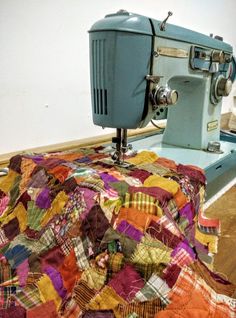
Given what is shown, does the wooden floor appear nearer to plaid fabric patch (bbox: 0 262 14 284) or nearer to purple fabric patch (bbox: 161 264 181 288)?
purple fabric patch (bbox: 161 264 181 288)

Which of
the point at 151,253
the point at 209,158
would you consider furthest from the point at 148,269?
the point at 209,158

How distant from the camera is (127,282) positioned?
51cm

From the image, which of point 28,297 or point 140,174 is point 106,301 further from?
point 140,174

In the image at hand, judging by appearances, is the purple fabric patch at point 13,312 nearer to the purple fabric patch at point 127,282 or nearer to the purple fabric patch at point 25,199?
the purple fabric patch at point 127,282

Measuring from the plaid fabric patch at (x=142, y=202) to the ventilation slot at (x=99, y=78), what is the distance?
0.85 feet

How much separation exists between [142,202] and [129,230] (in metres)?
0.08

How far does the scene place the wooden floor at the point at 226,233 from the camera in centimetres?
72

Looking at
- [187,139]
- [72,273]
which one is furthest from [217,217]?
[72,273]

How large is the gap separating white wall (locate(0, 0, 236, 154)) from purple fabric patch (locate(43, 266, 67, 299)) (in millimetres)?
602

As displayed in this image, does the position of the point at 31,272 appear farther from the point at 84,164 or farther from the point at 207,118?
the point at 207,118

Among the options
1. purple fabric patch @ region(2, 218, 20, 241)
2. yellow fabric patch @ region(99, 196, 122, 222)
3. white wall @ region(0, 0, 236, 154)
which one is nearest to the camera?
yellow fabric patch @ region(99, 196, 122, 222)

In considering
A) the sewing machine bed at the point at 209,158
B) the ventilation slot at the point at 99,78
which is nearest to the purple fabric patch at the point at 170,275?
the ventilation slot at the point at 99,78

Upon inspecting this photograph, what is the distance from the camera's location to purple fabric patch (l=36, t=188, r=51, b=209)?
2.26ft

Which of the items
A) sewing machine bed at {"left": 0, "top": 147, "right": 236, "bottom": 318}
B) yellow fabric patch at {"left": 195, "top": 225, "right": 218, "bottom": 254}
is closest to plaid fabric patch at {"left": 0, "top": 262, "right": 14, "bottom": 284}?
sewing machine bed at {"left": 0, "top": 147, "right": 236, "bottom": 318}
